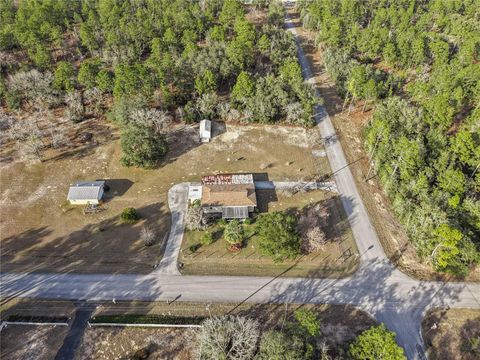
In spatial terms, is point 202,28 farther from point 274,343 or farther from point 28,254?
point 274,343

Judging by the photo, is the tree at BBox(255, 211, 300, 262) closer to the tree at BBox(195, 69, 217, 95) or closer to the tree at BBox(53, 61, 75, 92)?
the tree at BBox(195, 69, 217, 95)

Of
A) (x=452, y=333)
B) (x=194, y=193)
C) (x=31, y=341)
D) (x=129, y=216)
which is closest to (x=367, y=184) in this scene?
(x=452, y=333)

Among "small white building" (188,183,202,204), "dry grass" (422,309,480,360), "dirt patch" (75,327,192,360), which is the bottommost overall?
"dry grass" (422,309,480,360)

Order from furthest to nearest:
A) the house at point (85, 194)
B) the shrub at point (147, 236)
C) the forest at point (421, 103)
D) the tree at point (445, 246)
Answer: the house at point (85, 194), the shrub at point (147, 236), the forest at point (421, 103), the tree at point (445, 246)

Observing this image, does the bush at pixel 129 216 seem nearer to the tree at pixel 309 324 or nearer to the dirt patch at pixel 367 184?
the tree at pixel 309 324

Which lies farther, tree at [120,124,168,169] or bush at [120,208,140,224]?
tree at [120,124,168,169]

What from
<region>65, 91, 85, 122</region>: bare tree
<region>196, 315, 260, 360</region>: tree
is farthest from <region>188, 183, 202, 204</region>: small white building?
<region>65, 91, 85, 122</region>: bare tree

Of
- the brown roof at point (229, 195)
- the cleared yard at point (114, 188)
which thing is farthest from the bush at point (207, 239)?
the cleared yard at point (114, 188)
